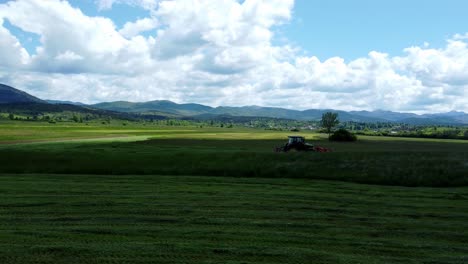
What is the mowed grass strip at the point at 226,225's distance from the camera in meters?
10.3

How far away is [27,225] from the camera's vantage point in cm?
1320

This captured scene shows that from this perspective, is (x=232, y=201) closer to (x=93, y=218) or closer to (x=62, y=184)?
(x=93, y=218)

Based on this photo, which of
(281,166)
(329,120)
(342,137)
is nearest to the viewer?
(281,166)

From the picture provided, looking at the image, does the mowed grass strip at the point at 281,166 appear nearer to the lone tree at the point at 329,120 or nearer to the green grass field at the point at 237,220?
the green grass field at the point at 237,220

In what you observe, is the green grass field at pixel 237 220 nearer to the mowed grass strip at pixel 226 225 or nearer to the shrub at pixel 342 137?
the mowed grass strip at pixel 226 225

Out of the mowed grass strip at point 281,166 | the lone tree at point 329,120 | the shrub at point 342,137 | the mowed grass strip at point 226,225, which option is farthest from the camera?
the lone tree at point 329,120

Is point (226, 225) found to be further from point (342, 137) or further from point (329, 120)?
point (329, 120)

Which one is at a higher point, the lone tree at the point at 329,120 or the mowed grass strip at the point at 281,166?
the lone tree at the point at 329,120

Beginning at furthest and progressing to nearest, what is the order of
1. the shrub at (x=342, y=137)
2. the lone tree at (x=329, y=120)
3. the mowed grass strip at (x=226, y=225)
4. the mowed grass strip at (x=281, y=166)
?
the lone tree at (x=329, y=120) → the shrub at (x=342, y=137) → the mowed grass strip at (x=281, y=166) → the mowed grass strip at (x=226, y=225)

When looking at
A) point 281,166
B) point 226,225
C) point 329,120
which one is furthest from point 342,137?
point 226,225

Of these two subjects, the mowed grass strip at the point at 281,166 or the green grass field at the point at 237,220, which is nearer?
the green grass field at the point at 237,220

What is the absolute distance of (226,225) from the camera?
535 inches

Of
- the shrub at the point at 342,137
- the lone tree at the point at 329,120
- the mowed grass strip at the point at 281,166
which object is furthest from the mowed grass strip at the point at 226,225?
the lone tree at the point at 329,120

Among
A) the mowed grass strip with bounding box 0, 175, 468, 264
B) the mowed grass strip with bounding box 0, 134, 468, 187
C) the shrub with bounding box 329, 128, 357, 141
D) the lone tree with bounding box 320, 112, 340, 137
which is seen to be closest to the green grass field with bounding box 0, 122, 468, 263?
the mowed grass strip with bounding box 0, 175, 468, 264
